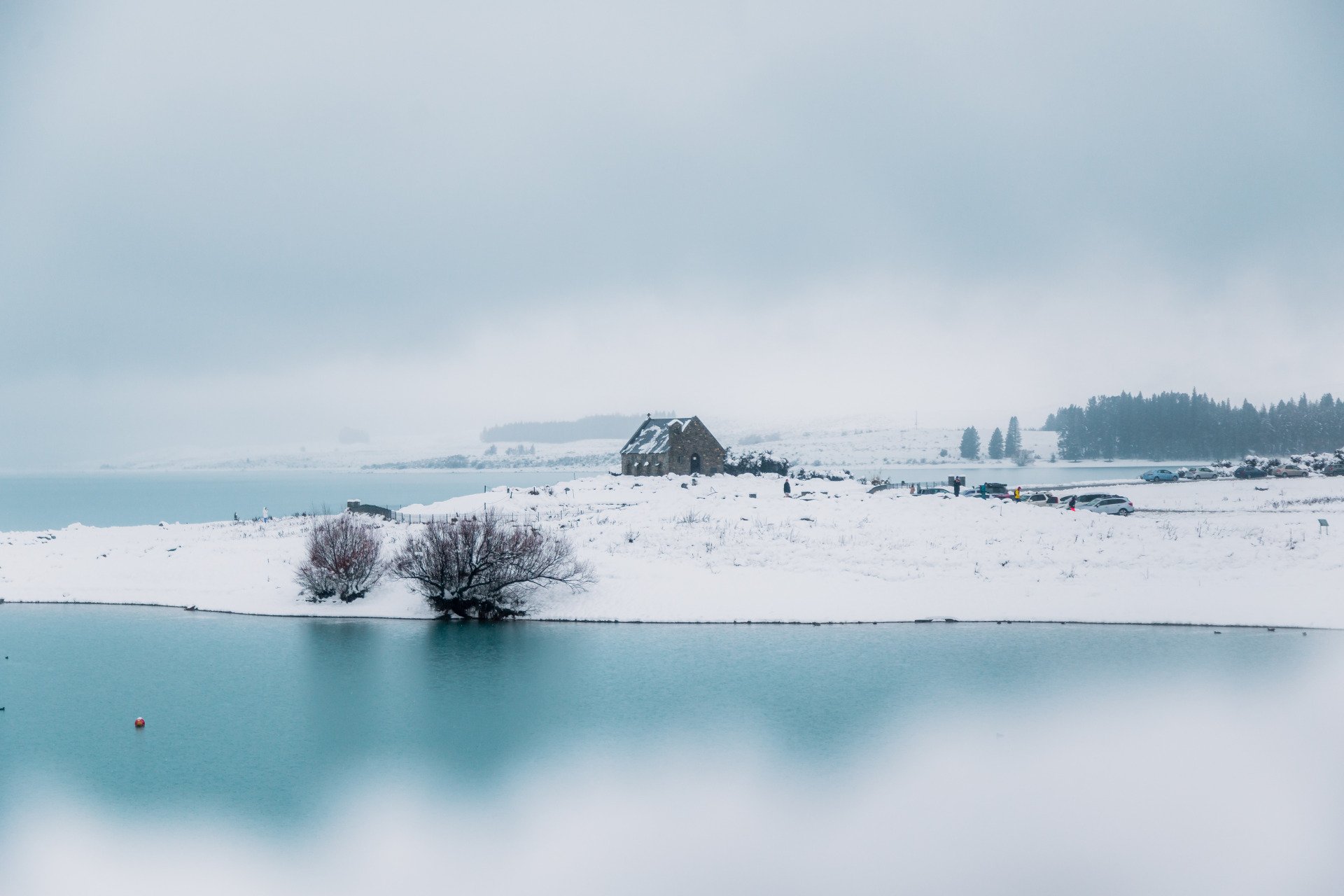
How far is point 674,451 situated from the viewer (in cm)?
7706

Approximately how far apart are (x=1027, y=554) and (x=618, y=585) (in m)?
19.2

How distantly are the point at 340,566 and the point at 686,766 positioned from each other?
24.8 m

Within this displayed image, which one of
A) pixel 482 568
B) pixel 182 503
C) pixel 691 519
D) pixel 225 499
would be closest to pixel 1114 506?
pixel 691 519

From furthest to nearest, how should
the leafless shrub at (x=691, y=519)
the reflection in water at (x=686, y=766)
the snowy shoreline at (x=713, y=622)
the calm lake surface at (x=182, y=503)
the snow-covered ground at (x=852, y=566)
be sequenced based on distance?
the calm lake surface at (x=182, y=503) < the leafless shrub at (x=691, y=519) < the snow-covered ground at (x=852, y=566) < the snowy shoreline at (x=713, y=622) < the reflection in water at (x=686, y=766)

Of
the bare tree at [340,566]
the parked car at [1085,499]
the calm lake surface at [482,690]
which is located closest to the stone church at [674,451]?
the parked car at [1085,499]

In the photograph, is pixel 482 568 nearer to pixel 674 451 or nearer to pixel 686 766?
pixel 686 766

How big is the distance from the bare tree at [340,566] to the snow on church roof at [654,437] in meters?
38.2

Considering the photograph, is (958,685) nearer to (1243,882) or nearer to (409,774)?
(1243,882)

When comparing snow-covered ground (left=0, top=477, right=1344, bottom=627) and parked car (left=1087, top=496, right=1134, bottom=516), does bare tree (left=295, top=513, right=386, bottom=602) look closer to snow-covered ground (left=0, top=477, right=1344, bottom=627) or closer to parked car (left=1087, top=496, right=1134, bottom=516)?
snow-covered ground (left=0, top=477, right=1344, bottom=627)

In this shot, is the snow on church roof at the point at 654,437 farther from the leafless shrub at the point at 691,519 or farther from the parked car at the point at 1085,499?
the parked car at the point at 1085,499

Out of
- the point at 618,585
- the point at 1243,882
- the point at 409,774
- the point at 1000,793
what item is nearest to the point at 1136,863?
the point at 1243,882

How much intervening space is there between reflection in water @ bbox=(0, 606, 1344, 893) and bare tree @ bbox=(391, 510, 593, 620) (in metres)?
5.64

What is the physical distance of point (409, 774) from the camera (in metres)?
20.8

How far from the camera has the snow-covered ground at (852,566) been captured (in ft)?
122
